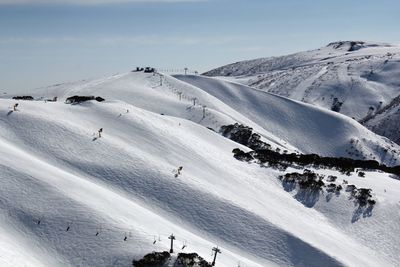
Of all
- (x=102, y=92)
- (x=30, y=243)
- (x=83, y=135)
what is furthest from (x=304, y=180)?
Result: (x=102, y=92)

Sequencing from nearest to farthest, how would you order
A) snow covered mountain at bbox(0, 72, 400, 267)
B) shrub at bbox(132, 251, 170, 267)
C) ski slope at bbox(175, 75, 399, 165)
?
shrub at bbox(132, 251, 170, 267) → snow covered mountain at bbox(0, 72, 400, 267) → ski slope at bbox(175, 75, 399, 165)

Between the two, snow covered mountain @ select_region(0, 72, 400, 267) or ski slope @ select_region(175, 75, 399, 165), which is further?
ski slope @ select_region(175, 75, 399, 165)

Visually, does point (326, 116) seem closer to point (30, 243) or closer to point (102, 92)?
point (102, 92)

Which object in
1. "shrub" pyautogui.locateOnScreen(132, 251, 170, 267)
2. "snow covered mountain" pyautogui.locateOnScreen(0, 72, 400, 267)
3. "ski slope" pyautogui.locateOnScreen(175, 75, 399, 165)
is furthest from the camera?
"ski slope" pyautogui.locateOnScreen(175, 75, 399, 165)

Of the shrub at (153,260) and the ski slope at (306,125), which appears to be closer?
the shrub at (153,260)

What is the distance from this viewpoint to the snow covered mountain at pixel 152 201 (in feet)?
115

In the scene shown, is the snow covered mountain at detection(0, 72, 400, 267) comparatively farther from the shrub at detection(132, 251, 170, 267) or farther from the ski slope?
the ski slope

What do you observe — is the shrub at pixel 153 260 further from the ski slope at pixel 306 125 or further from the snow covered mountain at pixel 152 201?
the ski slope at pixel 306 125

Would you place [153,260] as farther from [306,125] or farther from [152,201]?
[306,125]

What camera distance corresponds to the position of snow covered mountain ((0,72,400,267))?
3494cm

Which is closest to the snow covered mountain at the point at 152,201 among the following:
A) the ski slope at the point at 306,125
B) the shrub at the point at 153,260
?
the shrub at the point at 153,260

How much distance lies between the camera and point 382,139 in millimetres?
140125

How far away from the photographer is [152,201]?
155 feet

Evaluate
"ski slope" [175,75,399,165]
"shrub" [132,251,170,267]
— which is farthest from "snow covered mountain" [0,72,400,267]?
"ski slope" [175,75,399,165]
